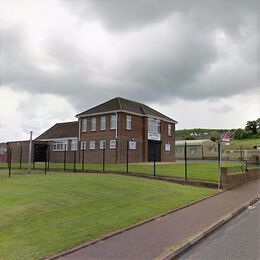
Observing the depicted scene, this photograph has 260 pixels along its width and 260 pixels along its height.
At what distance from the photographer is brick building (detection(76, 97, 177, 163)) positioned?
4184 cm

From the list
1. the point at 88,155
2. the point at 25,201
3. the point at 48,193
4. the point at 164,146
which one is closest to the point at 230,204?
the point at 48,193

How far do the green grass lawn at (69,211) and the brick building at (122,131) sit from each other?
2492 centimetres

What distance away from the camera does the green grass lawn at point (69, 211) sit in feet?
23.5

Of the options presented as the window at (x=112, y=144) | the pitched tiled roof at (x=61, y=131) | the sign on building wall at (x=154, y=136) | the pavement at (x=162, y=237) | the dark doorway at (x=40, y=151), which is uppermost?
the pitched tiled roof at (x=61, y=131)

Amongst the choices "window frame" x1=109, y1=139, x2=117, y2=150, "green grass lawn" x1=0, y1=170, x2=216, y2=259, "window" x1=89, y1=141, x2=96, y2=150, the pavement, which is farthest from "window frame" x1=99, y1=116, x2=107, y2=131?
the pavement

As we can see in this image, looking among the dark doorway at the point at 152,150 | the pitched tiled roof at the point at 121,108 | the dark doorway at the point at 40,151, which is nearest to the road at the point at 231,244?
the dark doorway at the point at 40,151

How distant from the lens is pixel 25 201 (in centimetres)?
1105

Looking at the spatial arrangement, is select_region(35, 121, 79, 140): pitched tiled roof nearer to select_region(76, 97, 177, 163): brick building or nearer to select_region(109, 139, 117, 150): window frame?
select_region(76, 97, 177, 163): brick building

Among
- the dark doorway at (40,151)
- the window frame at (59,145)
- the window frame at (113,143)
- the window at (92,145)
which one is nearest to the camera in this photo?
the dark doorway at (40,151)

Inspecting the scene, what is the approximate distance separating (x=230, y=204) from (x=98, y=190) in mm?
5305

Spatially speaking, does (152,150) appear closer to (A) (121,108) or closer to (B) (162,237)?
(A) (121,108)

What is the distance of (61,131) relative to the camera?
172 ft

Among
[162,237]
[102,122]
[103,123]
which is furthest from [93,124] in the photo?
[162,237]

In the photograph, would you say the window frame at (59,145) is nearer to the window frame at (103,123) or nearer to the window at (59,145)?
the window at (59,145)
